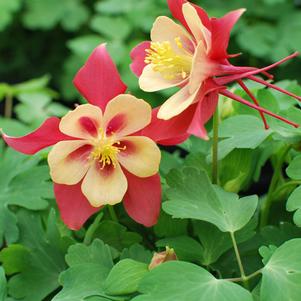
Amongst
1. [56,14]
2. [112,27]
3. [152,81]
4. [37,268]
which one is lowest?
[56,14]

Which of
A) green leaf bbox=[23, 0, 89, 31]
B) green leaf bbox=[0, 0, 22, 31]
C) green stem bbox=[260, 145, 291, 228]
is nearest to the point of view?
green stem bbox=[260, 145, 291, 228]

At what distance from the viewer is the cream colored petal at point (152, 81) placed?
0.75 metres

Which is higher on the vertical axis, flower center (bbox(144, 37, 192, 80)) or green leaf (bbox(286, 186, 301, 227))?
flower center (bbox(144, 37, 192, 80))

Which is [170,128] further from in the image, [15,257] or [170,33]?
[15,257]

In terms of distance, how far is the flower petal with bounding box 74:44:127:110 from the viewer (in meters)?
0.76

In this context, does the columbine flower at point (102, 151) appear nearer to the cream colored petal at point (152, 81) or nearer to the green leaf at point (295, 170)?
the cream colored petal at point (152, 81)

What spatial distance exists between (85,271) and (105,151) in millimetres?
123

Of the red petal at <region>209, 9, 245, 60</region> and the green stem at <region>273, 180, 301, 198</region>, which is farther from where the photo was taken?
the green stem at <region>273, 180, 301, 198</region>

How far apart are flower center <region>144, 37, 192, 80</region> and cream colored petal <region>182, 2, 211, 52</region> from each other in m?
0.04

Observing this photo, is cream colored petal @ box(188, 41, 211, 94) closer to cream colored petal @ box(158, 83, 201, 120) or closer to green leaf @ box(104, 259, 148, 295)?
cream colored petal @ box(158, 83, 201, 120)

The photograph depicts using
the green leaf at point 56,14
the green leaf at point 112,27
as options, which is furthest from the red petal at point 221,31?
the green leaf at point 56,14

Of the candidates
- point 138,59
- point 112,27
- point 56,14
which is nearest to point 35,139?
point 138,59

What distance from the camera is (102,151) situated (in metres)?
0.76

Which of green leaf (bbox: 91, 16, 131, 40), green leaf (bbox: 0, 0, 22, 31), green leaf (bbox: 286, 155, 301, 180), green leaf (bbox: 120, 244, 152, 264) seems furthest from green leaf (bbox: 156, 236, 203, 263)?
green leaf (bbox: 0, 0, 22, 31)
